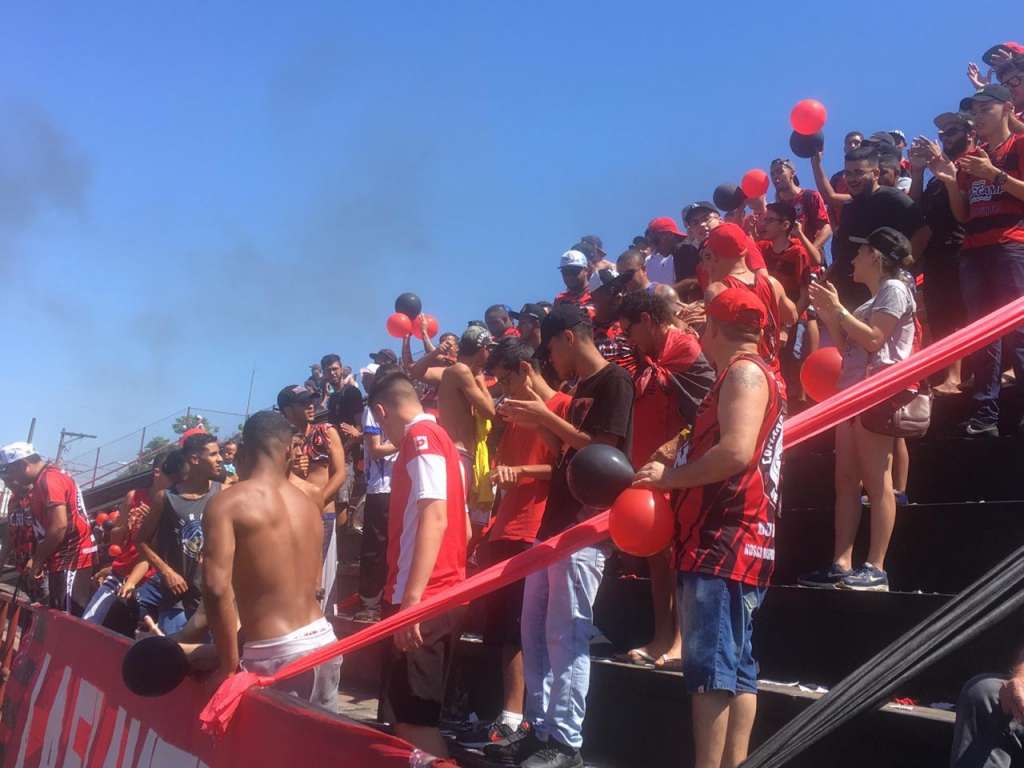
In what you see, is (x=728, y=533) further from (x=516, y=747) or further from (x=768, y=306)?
(x=768, y=306)

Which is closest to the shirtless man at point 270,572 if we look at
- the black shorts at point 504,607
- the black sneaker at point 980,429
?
the black shorts at point 504,607

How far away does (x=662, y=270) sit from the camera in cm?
825

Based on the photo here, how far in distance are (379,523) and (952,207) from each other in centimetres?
438

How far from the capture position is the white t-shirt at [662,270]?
26.6ft

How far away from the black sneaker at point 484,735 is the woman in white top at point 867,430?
5.28 feet

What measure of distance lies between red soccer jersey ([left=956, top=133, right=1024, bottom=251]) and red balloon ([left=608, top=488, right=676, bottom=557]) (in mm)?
3607

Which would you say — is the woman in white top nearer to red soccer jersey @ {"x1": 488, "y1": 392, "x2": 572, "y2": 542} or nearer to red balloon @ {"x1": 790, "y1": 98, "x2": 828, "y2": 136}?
red soccer jersey @ {"x1": 488, "y1": 392, "x2": 572, "y2": 542}

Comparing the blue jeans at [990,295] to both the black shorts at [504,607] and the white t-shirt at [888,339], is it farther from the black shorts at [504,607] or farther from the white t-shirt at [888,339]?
the black shorts at [504,607]

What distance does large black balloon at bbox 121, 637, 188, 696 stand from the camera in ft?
11.6

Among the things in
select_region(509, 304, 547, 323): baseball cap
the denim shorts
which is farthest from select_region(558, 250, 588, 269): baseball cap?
the denim shorts

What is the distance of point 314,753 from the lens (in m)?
2.93

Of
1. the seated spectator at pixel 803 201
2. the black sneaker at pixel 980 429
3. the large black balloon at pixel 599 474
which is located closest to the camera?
the large black balloon at pixel 599 474

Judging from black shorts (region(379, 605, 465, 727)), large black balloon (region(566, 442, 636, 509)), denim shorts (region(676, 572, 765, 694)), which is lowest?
black shorts (region(379, 605, 465, 727))

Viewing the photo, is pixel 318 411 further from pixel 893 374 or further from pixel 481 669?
pixel 893 374
